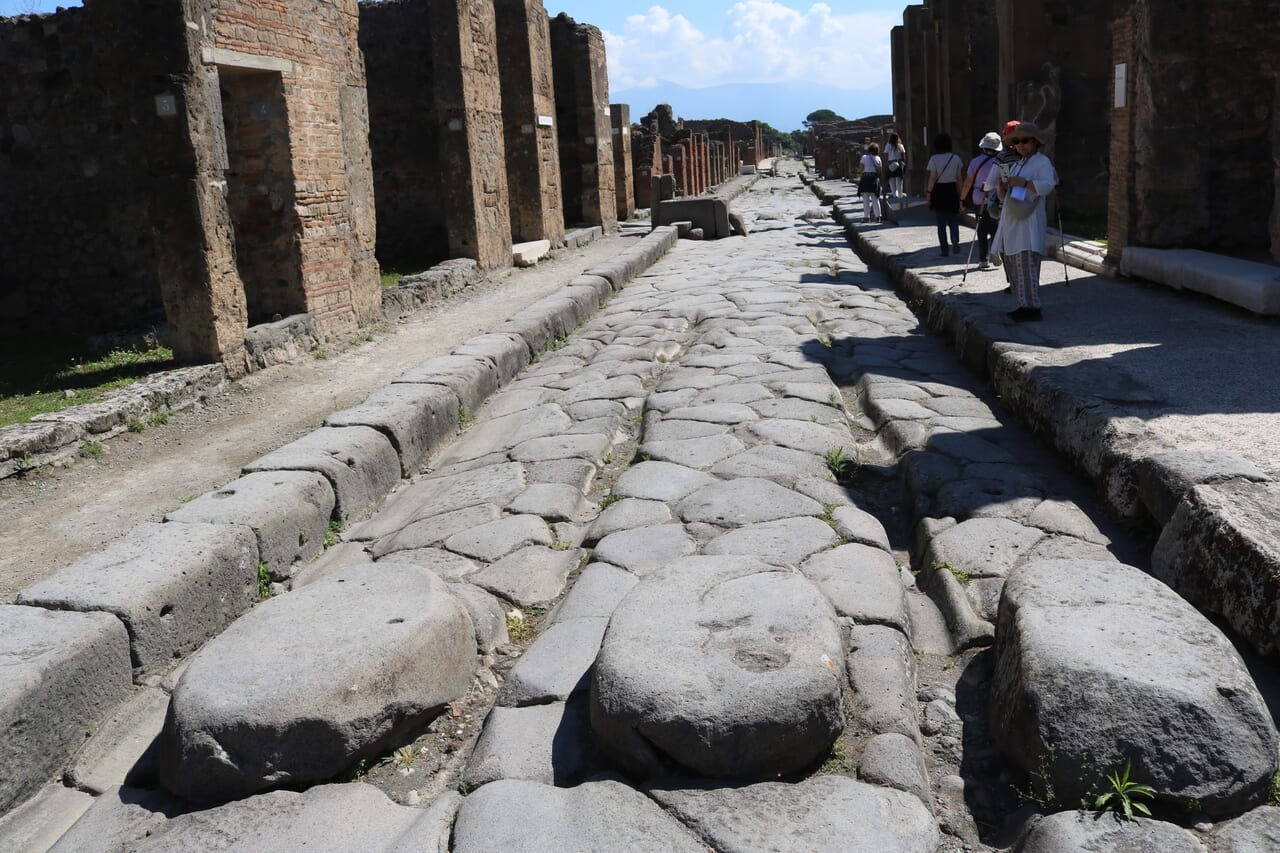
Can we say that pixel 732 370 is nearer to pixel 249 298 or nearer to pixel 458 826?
pixel 249 298

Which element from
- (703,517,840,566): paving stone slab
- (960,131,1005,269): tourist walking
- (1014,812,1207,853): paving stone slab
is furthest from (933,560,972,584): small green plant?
(960,131,1005,269): tourist walking

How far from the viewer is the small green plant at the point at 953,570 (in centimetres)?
345

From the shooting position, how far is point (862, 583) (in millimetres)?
3377

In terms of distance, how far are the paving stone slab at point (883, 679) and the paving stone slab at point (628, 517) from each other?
120 cm

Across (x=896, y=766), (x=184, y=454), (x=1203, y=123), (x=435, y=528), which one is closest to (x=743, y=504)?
(x=435, y=528)

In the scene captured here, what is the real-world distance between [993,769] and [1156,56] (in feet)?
23.8

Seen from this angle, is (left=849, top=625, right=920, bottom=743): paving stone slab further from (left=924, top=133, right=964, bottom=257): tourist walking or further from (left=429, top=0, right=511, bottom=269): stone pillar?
(left=429, top=0, right=511, bottom=269): stone pillar

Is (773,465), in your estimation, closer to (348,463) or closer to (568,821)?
(348,463)

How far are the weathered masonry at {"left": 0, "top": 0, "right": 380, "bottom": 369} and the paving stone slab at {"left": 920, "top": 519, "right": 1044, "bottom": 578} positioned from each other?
5255 mm

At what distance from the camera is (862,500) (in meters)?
4.39

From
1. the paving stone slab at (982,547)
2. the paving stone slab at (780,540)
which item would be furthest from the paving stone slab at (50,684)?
the paving stone slab at (982,547)

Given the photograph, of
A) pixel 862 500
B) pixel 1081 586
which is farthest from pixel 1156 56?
pixel 1081 586

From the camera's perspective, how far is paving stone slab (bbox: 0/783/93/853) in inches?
96.7

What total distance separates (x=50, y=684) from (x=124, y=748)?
29cm
